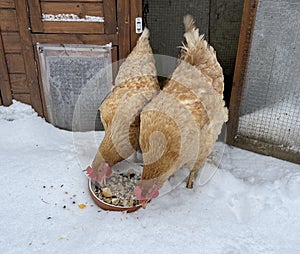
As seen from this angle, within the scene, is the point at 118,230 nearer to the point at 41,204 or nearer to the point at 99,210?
the point at 99,210

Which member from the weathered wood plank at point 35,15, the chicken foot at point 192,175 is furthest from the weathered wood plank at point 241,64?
the weathered wood plank at point 35,15

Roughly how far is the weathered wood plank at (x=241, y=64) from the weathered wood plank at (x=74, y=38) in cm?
93

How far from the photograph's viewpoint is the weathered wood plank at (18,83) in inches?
100.0

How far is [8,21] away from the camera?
2.33m

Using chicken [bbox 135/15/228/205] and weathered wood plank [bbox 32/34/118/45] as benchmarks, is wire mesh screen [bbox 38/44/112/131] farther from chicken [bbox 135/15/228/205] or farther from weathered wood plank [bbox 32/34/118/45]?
chicken [bbox 135/15/228/205]

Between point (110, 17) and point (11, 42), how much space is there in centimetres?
81

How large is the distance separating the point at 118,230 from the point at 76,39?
1417mm

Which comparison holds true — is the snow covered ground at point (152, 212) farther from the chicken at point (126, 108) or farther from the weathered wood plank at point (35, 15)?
the weathered wood plank at point (35, 15)

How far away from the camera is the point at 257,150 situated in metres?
2.51

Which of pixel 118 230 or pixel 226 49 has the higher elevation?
pixel 226 49

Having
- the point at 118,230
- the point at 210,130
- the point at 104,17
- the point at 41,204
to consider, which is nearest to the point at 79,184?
the point at 41,204

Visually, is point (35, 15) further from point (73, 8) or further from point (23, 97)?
point (23, 97)

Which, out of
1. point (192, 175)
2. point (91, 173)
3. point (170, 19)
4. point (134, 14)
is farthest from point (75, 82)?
point (192, 175)

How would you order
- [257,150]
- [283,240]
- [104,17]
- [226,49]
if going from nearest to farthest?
[283,240] < [104,17] < [257,150] < [226,49]
